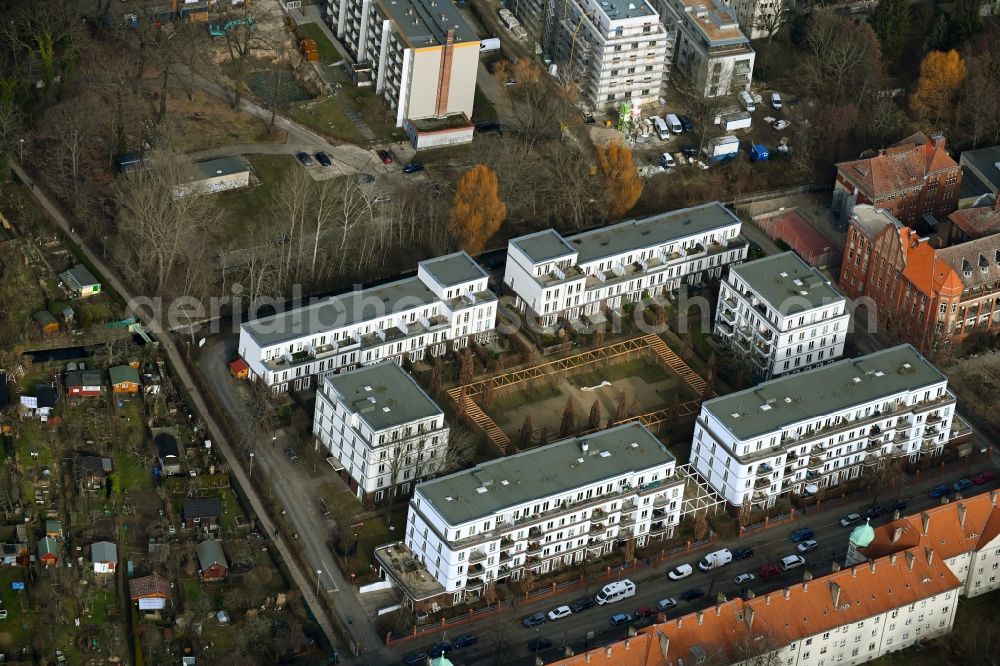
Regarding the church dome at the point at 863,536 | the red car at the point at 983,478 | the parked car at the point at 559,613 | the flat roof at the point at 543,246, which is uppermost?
the flat roof at the point at 543,246

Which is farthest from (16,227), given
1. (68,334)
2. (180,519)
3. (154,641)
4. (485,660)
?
(485,660)

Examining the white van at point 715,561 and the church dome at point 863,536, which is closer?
the church dome at point 863,536

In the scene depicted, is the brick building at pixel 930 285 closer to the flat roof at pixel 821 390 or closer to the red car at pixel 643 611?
the flat roof at pixel 821 390

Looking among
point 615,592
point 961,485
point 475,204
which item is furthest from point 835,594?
point 475,204

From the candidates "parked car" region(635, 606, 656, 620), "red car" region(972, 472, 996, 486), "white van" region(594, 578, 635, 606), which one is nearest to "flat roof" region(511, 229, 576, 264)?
"white van" region(594, 578, 635, 606)

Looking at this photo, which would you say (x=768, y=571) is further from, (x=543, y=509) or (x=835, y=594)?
(x=543, y=509)

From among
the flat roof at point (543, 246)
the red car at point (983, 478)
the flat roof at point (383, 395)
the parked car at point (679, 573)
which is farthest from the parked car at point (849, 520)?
the flat roof at point (543, 246)
